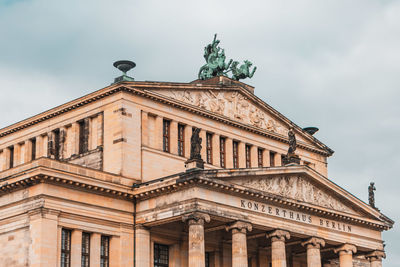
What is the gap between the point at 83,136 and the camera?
48.2 m

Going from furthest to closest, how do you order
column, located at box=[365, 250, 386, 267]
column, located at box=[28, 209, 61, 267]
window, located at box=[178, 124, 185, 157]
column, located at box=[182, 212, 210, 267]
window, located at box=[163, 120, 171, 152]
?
column, located at box=[365, 250, 386, 267] → window, located at box=[178, 124, 185, 157] → window, located at box=[163, 120, 171, 152] → column, located at box=[182, 212, 210, 267] → column, located at box=[28, 209, 61, 267]

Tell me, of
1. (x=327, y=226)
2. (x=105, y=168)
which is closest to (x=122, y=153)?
(x=105, y=168)

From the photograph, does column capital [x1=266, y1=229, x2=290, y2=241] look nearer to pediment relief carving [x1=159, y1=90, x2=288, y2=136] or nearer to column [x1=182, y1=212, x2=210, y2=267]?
column [x1=182, y1=212, x2=210, y2=267]

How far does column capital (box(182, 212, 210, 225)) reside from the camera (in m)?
40.2

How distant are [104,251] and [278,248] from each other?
10.5m

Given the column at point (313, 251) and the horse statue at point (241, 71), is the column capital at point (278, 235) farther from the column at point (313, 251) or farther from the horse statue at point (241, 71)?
the horse statue at point (241, 71)

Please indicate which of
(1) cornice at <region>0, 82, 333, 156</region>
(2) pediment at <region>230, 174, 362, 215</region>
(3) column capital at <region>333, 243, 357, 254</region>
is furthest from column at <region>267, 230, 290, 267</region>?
(1) cornice at <region>0, 82, 333, 156</region>

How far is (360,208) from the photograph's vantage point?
5166 centimetres

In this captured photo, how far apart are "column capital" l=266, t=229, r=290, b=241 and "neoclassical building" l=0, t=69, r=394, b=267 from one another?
62mm

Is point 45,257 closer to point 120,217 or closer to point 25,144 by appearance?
point 120,217

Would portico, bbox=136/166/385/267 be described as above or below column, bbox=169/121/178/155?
below

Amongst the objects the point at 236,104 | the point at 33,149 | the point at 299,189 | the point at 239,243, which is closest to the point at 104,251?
the point at 239,243

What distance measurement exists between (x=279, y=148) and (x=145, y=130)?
1369 centimetres

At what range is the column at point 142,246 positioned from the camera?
141 ft
